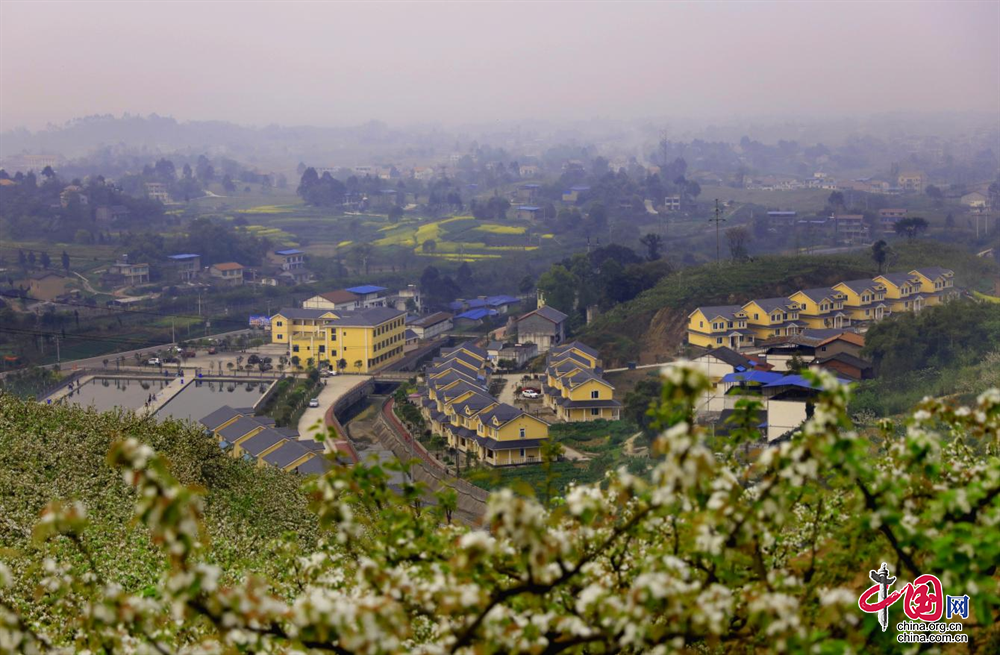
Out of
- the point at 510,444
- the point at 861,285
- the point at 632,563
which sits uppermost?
the point at 632,563

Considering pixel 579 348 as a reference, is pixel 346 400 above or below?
below

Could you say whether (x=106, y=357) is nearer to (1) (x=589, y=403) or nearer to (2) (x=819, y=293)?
(1) (x=589, y=403)

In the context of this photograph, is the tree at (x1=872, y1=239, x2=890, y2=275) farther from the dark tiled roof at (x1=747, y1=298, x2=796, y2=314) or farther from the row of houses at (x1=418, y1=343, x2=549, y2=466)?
the row of houses at (x1=418, y1=343, x2=549, y2=466)

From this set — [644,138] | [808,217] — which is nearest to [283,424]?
[808,217]

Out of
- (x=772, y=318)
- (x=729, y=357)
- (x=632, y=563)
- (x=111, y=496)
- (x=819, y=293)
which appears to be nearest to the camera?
(x=632, y=563)

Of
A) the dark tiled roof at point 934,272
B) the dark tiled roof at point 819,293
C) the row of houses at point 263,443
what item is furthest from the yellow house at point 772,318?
the row of houses at point 263,443

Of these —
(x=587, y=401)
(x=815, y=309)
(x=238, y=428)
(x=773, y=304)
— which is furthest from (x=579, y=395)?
(x=815, y=309)

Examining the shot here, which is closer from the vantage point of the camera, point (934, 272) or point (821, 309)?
point (821, 309)

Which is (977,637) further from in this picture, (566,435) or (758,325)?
(758,325)
